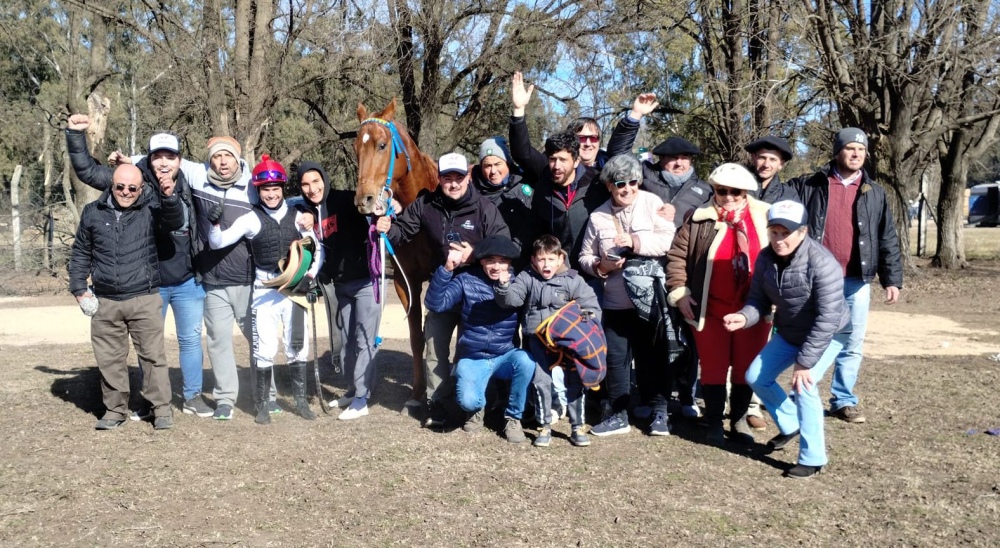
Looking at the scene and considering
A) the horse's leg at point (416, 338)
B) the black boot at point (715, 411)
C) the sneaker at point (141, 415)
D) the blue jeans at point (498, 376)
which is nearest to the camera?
the black boot at point (715, 411)

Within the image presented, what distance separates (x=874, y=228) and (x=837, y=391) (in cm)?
120

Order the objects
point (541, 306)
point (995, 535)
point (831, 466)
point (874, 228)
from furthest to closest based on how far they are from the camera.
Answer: point (874, 228)
point (541, 306)
point (831, 466)
point (995, 535)

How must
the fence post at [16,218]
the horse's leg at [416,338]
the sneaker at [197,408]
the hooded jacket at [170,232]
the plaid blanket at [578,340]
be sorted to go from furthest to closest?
the fence post at [16,218], the horse's leg at [416,338], the sneaker at [197,408], the hooded jacket at [170,232], the plaid blanket at [578,340]

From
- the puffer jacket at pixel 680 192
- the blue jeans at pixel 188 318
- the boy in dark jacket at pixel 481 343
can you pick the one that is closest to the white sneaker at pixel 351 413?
the boy in dark jacket at pixel 481 343

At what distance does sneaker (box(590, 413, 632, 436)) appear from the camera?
529 centimetres

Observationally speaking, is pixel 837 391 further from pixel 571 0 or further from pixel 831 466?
pixel 571 0

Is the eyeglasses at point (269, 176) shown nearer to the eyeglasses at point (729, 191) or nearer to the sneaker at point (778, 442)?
the eyeglasses at point (729, 191)

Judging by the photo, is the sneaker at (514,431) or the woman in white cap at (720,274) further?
the sneaker at (514,431)

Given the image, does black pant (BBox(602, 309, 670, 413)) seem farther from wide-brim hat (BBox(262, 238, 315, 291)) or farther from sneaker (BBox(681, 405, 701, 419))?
wide-brim hat (BBox(262, 238, 315, 291))

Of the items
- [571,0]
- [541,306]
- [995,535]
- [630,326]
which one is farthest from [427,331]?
[571,0]

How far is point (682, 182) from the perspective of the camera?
555 cm

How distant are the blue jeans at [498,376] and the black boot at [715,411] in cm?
114

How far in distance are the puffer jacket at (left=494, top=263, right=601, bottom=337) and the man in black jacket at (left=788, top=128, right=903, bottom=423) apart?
5.70 ft

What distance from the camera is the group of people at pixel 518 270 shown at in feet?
16.4
